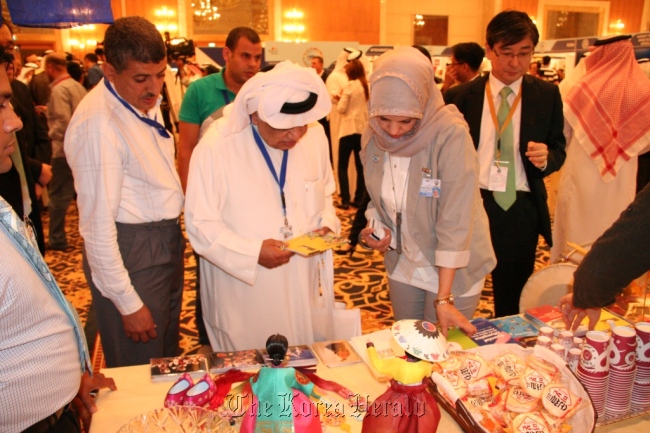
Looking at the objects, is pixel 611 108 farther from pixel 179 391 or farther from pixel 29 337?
pixel 29 337

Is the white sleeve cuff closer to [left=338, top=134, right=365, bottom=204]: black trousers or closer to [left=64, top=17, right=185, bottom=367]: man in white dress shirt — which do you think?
[left=64, top=17, right=185, bottom=367]: man in white dress shirt

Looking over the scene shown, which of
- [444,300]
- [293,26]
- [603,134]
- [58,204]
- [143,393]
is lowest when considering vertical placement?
[58,204]

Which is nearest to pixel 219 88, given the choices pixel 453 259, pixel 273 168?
pixel 273 168

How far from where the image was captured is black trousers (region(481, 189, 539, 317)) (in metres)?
2.54

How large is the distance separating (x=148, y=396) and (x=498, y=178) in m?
1.82

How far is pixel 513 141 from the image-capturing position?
2.52 meters

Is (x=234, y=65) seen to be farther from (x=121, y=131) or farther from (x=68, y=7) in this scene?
(x=121, y=131)

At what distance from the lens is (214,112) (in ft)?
10.1

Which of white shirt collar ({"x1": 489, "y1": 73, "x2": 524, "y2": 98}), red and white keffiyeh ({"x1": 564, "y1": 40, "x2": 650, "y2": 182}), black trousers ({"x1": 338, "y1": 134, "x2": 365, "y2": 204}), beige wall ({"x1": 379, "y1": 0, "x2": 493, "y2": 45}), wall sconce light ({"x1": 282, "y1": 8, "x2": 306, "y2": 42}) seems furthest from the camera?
beige wall ({"x1": 379, "y1": 0, "x2": 493, "y2": 45})

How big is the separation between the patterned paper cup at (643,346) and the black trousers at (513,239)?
1188 mm

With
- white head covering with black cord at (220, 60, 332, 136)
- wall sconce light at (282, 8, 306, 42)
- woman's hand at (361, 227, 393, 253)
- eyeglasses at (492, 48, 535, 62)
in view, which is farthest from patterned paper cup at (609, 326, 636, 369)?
wall sconce light at (282, 8, 306, 42)

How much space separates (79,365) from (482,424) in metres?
0.97

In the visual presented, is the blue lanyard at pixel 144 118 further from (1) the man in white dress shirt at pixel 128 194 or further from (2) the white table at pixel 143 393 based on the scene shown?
(2) the white table at pixel 143 393

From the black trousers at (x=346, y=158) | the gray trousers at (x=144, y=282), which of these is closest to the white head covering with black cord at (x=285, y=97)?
the gray trousers at (x=144, y=282)
